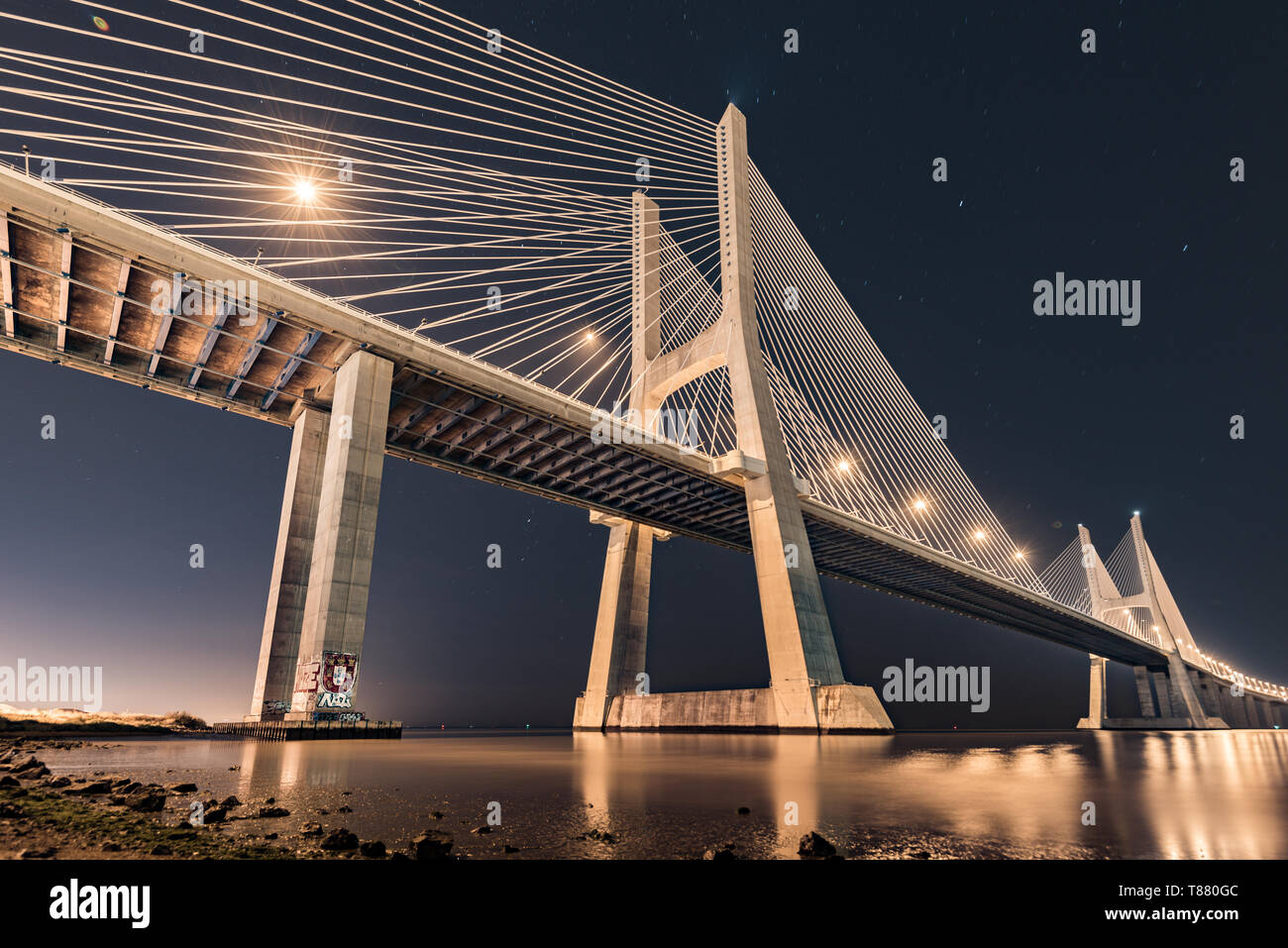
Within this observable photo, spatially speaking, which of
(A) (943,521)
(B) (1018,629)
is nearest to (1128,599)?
(B) (1018,629)

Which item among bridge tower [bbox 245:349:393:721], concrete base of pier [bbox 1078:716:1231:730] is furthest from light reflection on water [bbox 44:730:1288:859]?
concrete base of pier [bbox 1078:716:1231:730]

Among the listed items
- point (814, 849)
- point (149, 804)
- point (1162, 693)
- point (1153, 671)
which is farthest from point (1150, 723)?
point (149, 804)

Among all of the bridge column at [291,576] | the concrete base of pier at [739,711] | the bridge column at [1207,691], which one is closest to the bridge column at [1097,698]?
the bridge column at [1207,691]

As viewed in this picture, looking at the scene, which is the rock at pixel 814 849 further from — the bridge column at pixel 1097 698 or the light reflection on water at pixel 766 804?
the bridge column at pixel 1097 698

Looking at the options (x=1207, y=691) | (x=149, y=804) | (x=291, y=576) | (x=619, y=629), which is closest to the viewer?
(x=149, y=804)

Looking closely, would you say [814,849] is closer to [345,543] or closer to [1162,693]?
[345,543]

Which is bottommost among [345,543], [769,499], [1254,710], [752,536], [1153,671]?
[1254,710]
